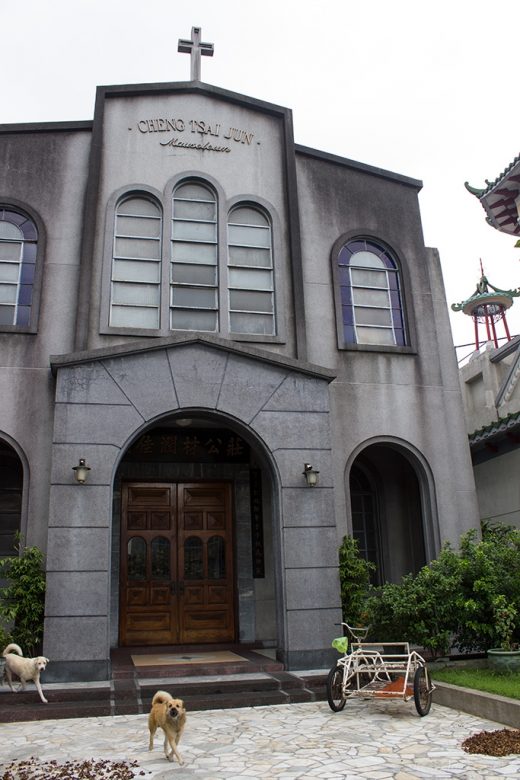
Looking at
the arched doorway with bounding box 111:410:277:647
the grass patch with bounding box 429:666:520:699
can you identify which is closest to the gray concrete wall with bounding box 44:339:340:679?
the arched doorway with bounding box 111:410:277:647

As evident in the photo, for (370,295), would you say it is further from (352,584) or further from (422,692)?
(422,692)

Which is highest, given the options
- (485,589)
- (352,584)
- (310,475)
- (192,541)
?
(310,475)

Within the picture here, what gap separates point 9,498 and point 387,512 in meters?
6.56

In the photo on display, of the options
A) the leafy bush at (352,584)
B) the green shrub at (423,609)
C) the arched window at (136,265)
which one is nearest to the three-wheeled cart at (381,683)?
the green shrub at (423,609)

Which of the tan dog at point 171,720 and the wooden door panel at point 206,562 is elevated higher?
the wooden door panel at point 206,562

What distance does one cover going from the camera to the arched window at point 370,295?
11633mm

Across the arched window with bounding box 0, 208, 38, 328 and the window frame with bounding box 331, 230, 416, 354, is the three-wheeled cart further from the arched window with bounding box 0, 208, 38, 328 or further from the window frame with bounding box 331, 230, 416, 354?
the arched window with bounding box 0, 208, 38, 328

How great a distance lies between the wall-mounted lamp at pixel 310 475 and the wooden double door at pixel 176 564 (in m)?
2.57

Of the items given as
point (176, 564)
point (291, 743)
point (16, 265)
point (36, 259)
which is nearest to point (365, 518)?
point (176, 564)

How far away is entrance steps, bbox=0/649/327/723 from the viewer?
283 inches

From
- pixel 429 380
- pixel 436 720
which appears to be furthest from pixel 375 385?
pixel 436 720

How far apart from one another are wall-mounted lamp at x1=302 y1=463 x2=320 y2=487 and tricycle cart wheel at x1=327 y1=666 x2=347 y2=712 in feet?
9.05

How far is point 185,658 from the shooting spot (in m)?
9.44

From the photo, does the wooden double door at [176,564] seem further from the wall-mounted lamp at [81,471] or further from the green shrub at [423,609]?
the green shrub at [423,609]
